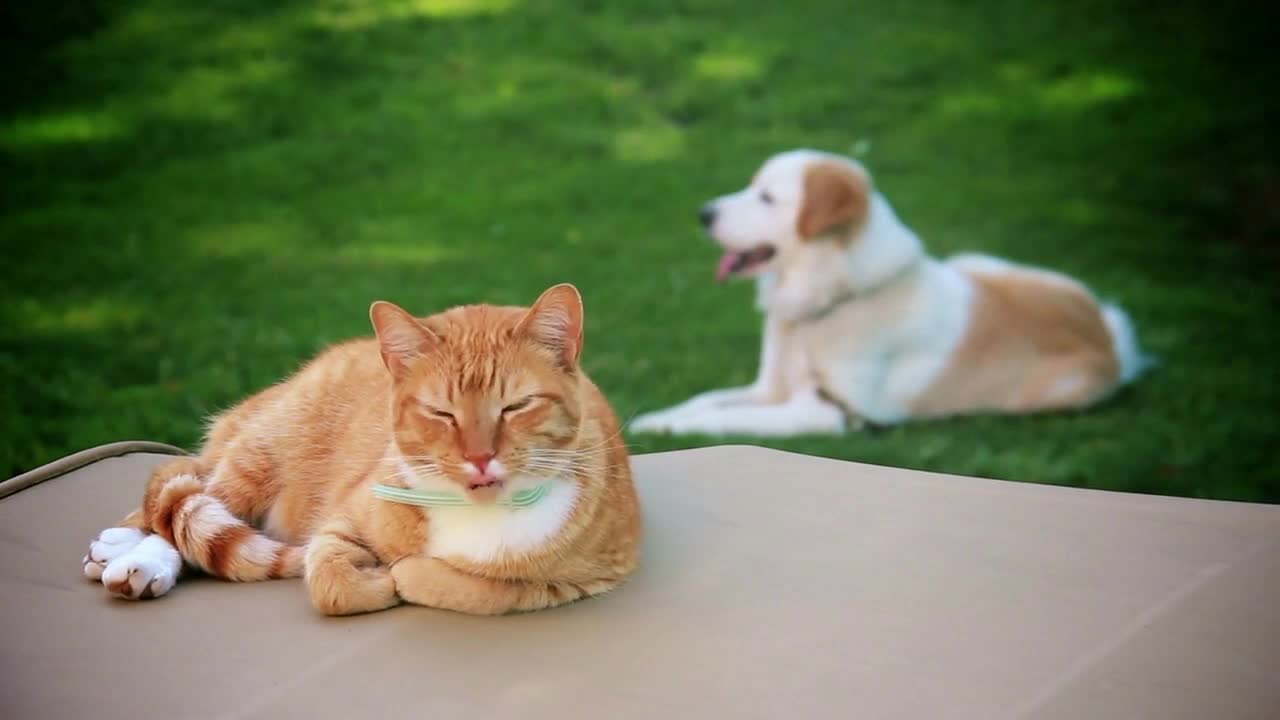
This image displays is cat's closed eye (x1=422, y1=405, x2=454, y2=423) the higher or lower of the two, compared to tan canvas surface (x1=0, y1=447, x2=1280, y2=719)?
higher

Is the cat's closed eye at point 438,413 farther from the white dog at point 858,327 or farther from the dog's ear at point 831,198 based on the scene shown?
the dog's ear at point 831,198

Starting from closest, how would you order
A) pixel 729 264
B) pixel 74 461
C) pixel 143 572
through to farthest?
1. pixel 143 572
2. pixel 74 461
3. pixel 729 264

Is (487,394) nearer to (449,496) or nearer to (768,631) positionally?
(449,496)

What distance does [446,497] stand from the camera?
220 cm

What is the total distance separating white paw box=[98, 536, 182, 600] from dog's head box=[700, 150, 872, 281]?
2494 mm

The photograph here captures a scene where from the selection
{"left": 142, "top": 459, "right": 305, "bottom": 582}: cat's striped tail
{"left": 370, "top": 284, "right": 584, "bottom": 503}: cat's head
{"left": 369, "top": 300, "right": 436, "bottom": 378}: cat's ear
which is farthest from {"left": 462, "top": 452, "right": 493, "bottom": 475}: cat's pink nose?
{"left": 142, "top": 459, "right": 305, "bottom": 582}: cat's striped tail

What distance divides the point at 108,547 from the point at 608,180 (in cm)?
422

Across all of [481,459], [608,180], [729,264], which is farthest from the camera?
[608,180]

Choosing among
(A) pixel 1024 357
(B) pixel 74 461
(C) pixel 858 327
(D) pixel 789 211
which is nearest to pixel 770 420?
(C) pixel 858 327

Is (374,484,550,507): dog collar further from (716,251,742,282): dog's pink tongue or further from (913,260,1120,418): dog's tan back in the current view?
(913,260,1120,418): dog's tan back

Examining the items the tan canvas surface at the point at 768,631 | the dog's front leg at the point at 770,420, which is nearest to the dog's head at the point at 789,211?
the dog's front leg at the point at 770,420

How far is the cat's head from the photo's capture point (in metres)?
2.13

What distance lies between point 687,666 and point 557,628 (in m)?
0.25

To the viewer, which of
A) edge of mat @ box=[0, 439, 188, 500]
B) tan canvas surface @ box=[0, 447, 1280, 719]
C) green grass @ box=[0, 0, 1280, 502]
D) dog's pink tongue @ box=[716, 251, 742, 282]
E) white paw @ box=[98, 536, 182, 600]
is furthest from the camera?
green grass @ box=[0, 0, 1280, 502]
